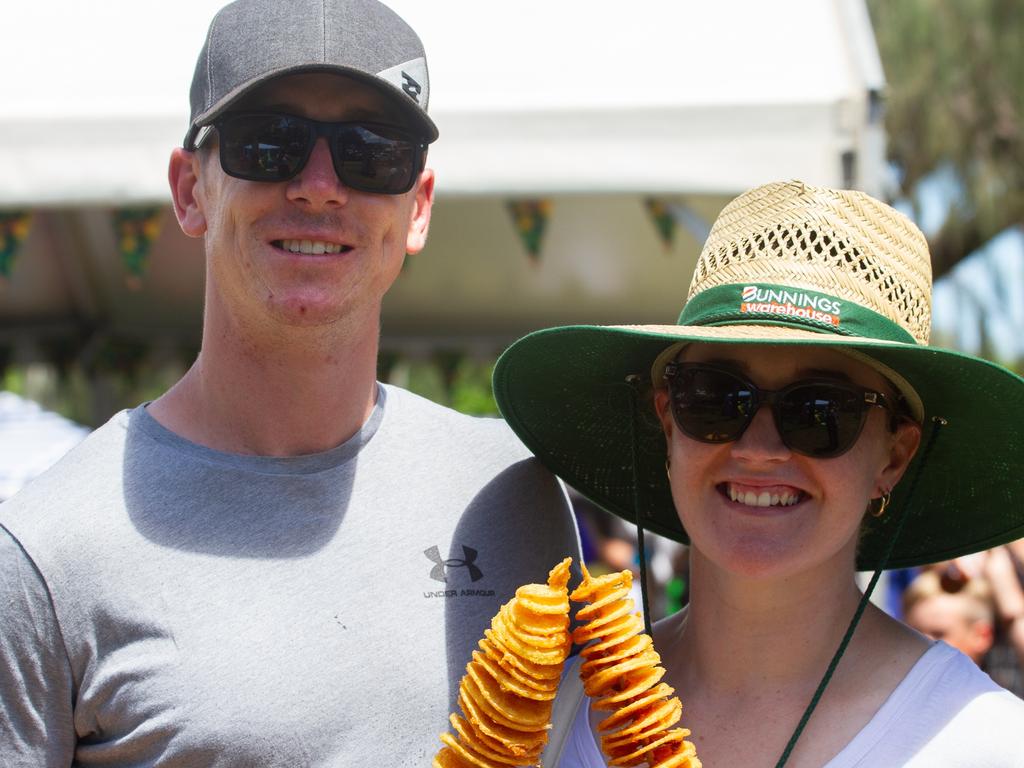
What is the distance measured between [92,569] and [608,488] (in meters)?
1.03

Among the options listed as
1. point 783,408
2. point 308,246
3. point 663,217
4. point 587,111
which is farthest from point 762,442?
point 663,217

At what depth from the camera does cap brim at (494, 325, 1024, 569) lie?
2055mm

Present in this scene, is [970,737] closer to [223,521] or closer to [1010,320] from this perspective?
[223,521]

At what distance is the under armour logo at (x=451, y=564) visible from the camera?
2.31 m

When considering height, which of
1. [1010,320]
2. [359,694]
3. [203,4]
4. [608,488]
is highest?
[203,4]

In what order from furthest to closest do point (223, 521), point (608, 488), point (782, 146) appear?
point (782, 146), point (608, 488), point (223, 521)

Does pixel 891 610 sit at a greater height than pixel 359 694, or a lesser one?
lesser

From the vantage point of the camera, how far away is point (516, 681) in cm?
190

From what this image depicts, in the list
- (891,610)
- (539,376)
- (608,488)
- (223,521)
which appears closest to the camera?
(223,521)

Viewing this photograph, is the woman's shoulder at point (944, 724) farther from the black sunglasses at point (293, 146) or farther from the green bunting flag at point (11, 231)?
the green bunting flag at point (11, 231)

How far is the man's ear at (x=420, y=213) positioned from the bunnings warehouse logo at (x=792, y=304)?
2.50 feet

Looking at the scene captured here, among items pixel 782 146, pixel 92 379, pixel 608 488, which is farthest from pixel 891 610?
pixel 92 379

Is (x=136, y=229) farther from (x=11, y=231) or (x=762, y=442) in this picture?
(x=762, y=442)

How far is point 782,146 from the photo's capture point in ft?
13.0
